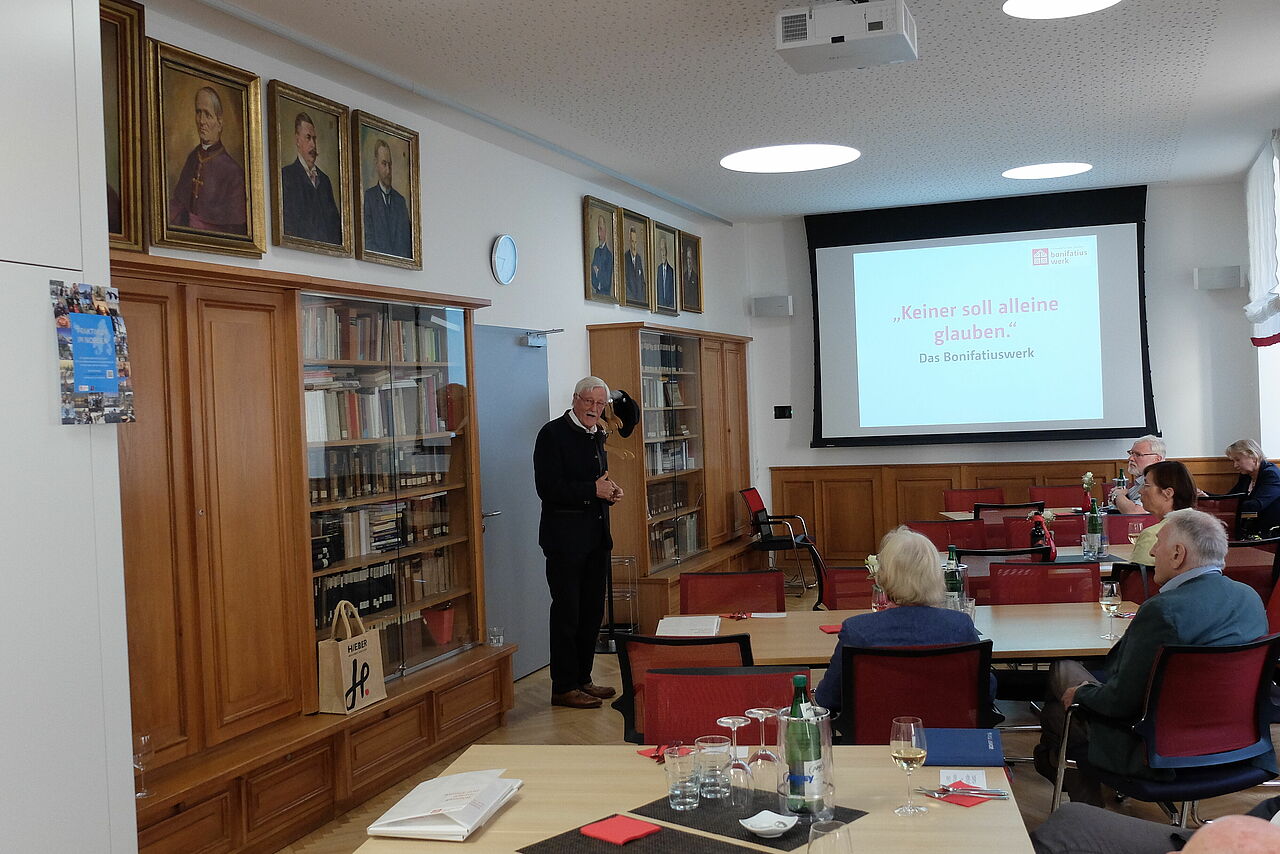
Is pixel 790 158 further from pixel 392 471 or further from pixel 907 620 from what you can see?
pixel 907 620

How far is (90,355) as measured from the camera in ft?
10.1

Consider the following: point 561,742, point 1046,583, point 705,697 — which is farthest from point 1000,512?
point 705,697

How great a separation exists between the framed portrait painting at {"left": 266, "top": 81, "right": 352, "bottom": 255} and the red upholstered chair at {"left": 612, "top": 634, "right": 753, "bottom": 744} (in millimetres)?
3007

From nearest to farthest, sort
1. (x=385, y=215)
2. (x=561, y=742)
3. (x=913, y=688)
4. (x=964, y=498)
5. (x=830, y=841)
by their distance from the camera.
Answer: (x=830, y=841) → (x=913, y=688) → (x=561, y=742) → (x=385, y=215) → (x=964, y=498)

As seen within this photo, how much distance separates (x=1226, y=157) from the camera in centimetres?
939

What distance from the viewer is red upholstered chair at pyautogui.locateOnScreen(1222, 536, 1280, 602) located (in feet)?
17.0

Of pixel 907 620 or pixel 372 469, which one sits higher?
pixel 372 469

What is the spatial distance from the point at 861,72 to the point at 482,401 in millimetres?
3163

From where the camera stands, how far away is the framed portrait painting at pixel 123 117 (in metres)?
4.34

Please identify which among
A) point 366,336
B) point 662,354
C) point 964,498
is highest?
point 662,354

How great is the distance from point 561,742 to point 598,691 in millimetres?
924

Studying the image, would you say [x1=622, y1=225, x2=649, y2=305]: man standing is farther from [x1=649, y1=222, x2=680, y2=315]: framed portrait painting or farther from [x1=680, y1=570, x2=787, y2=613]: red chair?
[x1=680, y1=570, x2=787, y2=613]: red chair

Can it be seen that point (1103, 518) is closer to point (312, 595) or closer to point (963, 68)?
point (963, 68)

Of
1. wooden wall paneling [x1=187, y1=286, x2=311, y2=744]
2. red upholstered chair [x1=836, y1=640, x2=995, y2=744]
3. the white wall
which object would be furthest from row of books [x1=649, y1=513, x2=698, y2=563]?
red upholstered chair [x1=836, y1=640, x2=995, y2=744]
